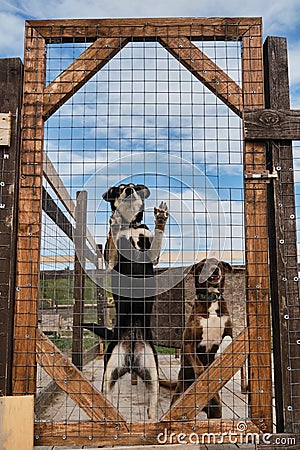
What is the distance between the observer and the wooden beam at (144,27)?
3.36 m

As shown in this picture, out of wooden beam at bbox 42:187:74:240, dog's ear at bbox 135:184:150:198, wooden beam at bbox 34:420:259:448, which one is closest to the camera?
wooden beam at bbox 34:420:259:448

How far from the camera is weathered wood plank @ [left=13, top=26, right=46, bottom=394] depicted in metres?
3.09

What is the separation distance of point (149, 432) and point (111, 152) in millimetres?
1813

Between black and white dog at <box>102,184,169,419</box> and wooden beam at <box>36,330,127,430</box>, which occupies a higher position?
black and white dog at <box>102,184,169,419</box>

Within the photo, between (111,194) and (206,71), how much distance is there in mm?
1286

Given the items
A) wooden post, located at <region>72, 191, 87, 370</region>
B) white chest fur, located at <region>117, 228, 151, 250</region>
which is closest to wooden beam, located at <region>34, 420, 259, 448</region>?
white chest fur, located at <region>117, 228, 151, 250</region>

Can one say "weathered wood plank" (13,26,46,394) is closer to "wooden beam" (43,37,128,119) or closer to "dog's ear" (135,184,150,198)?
"wooden beam" (43,37,128,119)

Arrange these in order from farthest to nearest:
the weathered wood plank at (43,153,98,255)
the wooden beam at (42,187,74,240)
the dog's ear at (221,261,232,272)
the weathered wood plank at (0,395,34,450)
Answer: the dog's ear at (221,261,232,272), the wooden beam at (42,187,74,240), the weathered wood plank at (43,153,98,255), the weathered wood plank at (0,395,34,450)

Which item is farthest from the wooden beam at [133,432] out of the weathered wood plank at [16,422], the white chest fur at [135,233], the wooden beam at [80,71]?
the wooden beam at [80,71]

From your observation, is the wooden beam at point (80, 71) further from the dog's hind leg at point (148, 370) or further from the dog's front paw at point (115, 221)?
the dog's hind leg at point (148, 370)

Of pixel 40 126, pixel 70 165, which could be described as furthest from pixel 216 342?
pixel 40 126

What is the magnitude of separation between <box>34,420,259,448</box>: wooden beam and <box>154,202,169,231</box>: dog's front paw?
1517 mm

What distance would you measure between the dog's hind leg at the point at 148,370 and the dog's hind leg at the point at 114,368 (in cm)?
8

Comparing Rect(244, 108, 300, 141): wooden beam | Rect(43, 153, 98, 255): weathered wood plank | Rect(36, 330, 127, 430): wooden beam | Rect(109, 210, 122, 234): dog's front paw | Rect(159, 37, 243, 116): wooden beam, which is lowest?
Rect(36, 330, 127, 430): wooden beam
